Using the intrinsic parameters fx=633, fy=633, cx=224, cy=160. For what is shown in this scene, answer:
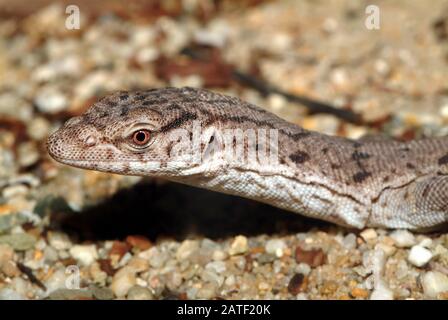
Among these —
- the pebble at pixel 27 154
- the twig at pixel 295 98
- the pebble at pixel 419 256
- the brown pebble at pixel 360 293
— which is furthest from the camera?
the twig at pixel 295 98

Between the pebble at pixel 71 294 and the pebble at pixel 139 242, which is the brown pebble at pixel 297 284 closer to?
the pebble at pixel 139 242

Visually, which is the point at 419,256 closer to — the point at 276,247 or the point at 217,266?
the point at 276,247

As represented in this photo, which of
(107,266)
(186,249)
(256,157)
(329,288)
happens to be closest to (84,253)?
(107,266)

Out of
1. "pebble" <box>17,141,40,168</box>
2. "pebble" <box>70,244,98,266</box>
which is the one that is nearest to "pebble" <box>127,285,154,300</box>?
"pebble" <box>70,244,98,266</box>

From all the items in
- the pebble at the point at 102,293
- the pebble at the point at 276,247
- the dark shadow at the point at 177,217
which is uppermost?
the dark shadow at the point at 177,217

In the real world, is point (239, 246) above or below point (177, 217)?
below

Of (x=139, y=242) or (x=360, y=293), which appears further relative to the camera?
(x=139, y=242)

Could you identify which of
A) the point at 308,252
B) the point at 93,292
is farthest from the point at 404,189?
the point at 93,292

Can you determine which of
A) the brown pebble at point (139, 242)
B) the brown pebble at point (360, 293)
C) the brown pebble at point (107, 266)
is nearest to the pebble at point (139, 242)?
the brown pebble at point (139, 242)
